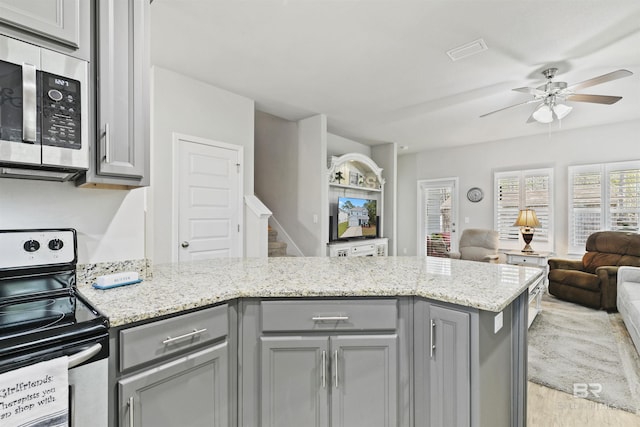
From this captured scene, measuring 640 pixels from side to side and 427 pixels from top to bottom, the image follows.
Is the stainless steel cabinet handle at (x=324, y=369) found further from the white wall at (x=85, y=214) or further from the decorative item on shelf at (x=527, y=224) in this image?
the decorative item on shelf at (x=527, y=224)

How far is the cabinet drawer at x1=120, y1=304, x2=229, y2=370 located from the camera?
3.36 ft

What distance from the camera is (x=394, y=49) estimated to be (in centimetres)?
271

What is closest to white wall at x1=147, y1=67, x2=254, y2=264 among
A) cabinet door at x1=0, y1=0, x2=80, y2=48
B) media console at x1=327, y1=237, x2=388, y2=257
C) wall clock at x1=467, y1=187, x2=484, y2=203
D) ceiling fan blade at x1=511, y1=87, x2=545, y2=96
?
cabinet door at x1=0, y1=0, x2=80, y2=48

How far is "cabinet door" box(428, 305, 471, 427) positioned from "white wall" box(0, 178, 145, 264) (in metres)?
1.53

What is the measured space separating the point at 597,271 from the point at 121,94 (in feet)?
17.0

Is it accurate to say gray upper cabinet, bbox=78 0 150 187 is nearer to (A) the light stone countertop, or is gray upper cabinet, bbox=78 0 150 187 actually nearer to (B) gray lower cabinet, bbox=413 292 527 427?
(A) the light stone countertop

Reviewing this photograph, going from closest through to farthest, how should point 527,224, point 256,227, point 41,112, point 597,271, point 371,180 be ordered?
point 41,112, point 256,227, point 597,271, point 527,224, point 371,180

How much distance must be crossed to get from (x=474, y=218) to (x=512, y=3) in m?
4.76

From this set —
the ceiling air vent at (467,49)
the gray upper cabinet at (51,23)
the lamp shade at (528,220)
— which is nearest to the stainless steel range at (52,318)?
the gray upper cabinet at (51,23)

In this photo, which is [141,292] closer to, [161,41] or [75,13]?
[75,13]

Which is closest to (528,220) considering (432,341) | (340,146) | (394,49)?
(340,146)

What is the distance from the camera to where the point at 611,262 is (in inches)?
160

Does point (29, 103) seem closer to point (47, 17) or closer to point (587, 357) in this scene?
point (47, 17)

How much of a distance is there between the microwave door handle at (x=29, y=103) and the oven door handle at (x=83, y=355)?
75 cm
